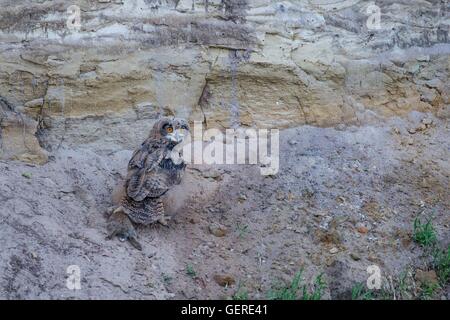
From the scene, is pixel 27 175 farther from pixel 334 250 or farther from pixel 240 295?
pixel 334 250

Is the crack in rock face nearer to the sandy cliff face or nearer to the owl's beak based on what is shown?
the sandy cliff face

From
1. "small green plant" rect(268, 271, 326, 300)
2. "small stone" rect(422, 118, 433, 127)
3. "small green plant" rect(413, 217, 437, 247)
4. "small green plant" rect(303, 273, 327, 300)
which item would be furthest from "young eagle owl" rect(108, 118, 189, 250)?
"small stone" rect(422, 118, 433, 127)

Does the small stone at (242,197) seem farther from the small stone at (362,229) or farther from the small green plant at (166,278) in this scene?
the small green plant at (166,278)

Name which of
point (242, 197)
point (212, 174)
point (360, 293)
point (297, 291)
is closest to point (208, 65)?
point (212, 174)

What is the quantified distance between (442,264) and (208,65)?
224 centimetres

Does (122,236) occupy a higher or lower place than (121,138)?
lower

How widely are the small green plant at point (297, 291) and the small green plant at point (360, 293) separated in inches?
7.5

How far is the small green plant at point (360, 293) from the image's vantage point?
4086 millimetres

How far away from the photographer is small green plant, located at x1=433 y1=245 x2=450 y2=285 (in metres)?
4.34

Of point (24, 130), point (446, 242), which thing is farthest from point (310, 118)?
point (24, 130)

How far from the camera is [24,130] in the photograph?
4.74 m

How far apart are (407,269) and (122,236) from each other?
1.87m

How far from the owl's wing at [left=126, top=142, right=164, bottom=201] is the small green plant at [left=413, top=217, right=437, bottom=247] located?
180cm

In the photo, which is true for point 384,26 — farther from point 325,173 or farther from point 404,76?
point 325,173
